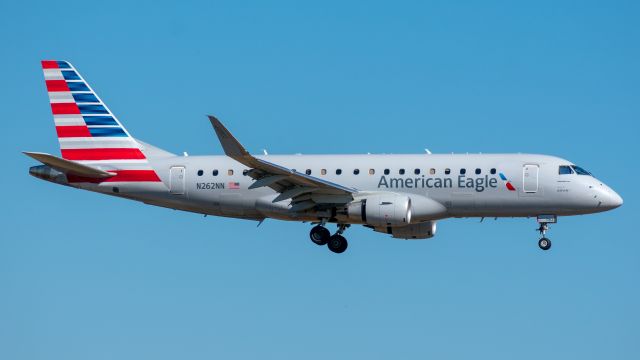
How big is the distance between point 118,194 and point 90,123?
418 cm

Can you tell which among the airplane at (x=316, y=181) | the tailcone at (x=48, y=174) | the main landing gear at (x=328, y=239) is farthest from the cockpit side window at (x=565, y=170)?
the tailcone at (x=48, y=174)

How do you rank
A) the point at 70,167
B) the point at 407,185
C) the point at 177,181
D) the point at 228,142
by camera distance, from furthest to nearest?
the point at 177,181 → the point at 70,167 → the point at 407,185 → the point at 228,142

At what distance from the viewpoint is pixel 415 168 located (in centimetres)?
5644

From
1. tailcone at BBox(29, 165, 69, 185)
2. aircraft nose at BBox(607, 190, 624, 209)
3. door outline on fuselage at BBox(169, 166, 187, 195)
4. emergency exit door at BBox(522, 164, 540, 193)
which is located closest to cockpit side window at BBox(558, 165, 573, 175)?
emergency exit door at BBox(522, 164, 540, 193)

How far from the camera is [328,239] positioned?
57.9 m

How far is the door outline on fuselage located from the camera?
59.3 metres

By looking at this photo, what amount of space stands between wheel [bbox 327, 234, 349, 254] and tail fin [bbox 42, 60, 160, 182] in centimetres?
912

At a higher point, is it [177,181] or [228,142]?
[228,142]

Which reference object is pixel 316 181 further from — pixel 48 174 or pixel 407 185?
pixel 48 174

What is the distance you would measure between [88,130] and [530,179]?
22.0m

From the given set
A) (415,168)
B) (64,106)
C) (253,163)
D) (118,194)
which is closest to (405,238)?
(415,168)

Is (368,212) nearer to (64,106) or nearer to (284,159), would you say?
(284,159)

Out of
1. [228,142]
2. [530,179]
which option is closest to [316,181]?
[228,142]

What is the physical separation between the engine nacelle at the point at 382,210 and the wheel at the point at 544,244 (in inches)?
238
